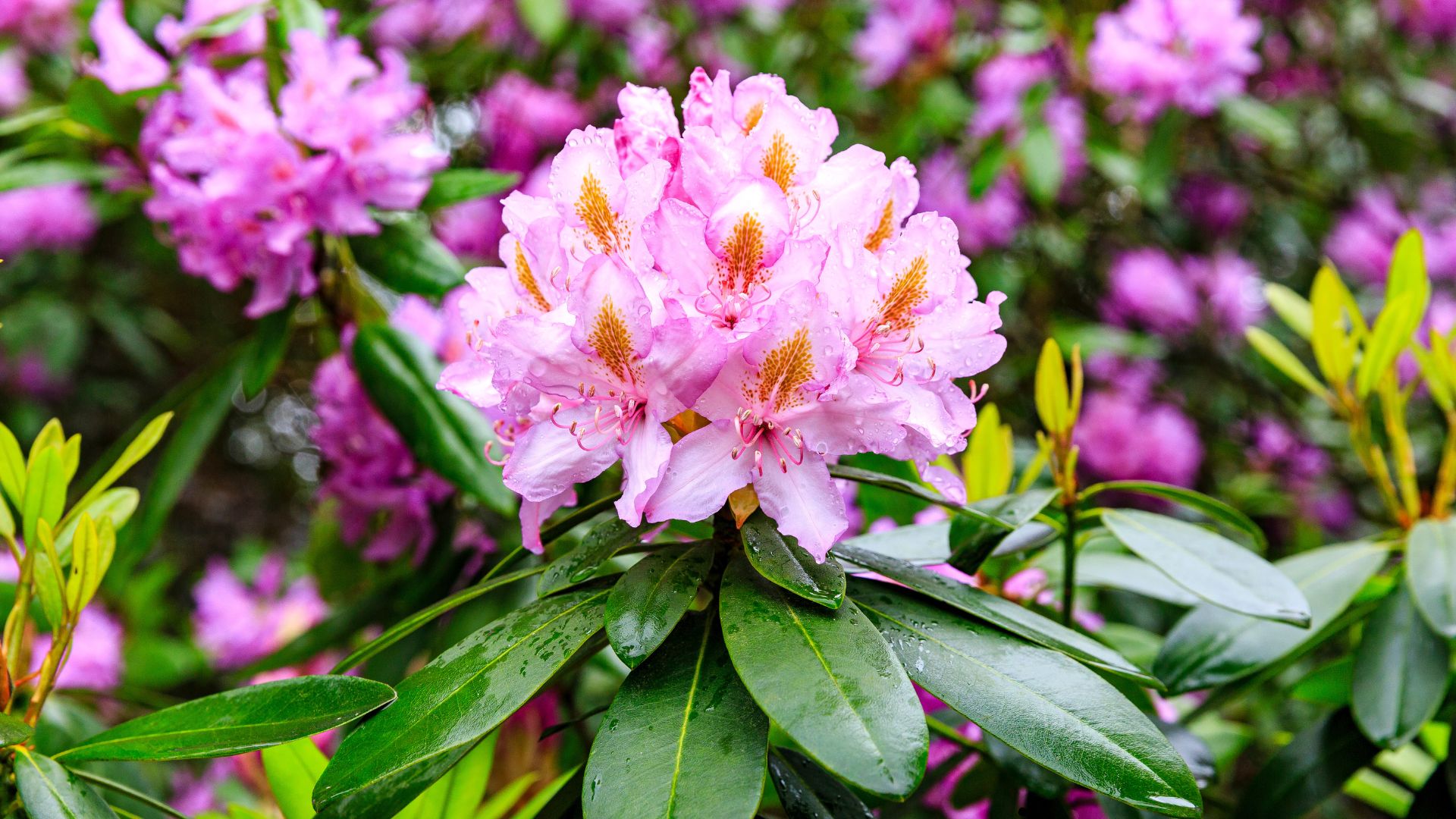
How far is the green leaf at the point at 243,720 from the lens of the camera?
2.02ft

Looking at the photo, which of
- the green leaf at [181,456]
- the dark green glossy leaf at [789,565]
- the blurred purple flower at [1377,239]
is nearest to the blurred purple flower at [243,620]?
the green leaf at [181,456]

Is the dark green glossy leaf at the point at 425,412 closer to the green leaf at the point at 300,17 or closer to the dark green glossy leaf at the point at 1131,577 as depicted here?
the green leaf at the point at 300,17

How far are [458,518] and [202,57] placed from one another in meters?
0.71

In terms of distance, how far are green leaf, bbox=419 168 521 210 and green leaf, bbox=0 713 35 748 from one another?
0.68m

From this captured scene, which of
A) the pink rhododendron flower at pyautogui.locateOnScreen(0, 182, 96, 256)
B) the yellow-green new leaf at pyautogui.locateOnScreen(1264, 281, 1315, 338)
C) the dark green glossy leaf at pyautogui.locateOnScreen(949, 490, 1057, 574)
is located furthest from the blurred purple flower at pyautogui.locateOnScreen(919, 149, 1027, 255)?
the pink rhododendron flower at pyautogui.locateOnScreen(0, 182, 96, 256)

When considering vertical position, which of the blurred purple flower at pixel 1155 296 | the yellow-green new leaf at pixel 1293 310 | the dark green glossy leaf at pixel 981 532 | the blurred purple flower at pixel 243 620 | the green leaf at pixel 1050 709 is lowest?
the blurred purple flower at pixel 1155 296

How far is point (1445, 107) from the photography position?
2.61 meters

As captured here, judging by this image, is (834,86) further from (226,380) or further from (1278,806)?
(1278,806)

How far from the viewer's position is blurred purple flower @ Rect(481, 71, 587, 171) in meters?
2.21

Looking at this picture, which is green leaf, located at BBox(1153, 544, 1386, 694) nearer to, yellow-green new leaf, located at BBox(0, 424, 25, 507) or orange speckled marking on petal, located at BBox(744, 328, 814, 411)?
orange speckled marking on petal, located at BBox(744, 328, 814, 411)

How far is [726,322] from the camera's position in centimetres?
67

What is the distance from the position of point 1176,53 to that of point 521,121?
1314 millimetres

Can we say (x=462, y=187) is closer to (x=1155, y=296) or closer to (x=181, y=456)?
(x=181, y=456)

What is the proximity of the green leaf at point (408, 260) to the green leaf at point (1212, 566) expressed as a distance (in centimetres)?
74
